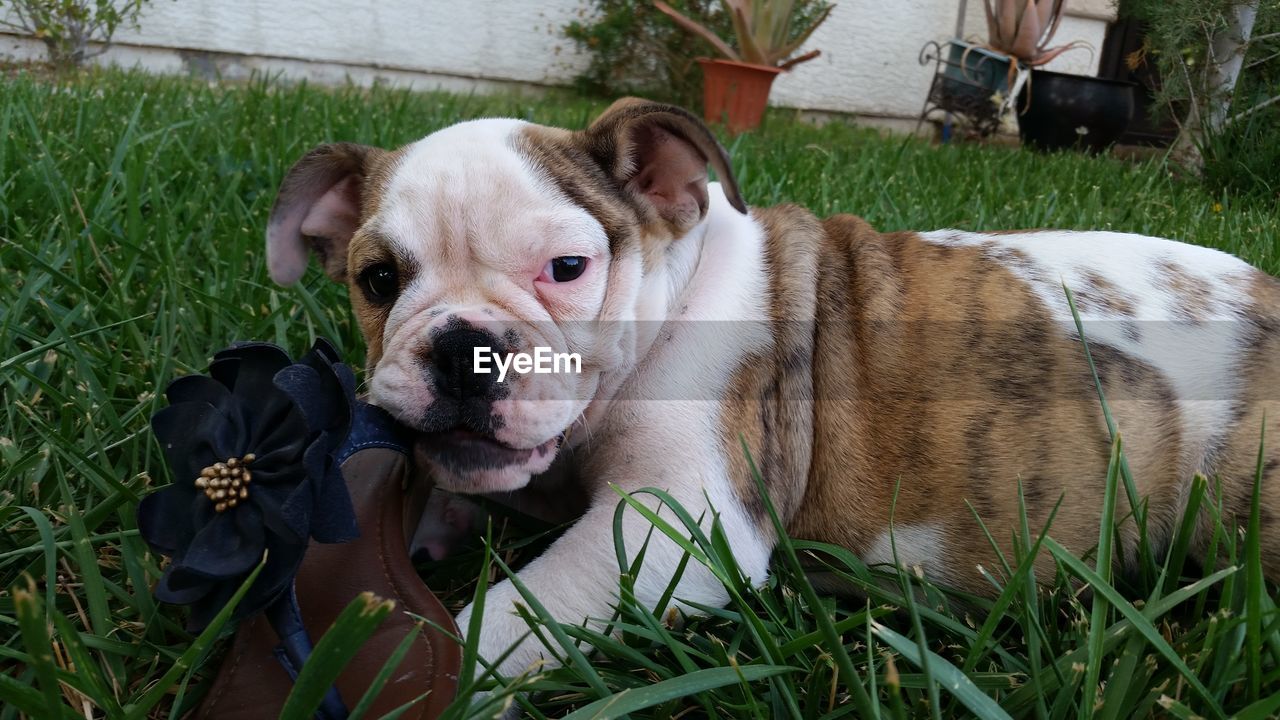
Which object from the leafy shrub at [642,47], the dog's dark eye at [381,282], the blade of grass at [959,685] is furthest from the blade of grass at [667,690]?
the leafy shrub at [642,47]

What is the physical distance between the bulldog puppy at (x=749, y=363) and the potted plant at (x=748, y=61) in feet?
20.1

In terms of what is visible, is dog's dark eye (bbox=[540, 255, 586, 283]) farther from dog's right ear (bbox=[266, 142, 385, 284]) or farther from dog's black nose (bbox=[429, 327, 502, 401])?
dog's right ear (bbox=[266, 142, 385, 284])

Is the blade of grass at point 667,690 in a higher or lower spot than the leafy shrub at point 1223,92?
lower

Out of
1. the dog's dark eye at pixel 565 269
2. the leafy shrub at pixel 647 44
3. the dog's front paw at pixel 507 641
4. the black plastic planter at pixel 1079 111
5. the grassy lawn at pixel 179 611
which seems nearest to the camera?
the grassy lawn at pixel 179 611

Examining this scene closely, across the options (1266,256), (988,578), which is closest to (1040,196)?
(1266,256)

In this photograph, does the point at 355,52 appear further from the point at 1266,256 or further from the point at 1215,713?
the point at 1215,713

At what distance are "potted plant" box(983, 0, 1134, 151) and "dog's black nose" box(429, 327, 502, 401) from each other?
7.29m

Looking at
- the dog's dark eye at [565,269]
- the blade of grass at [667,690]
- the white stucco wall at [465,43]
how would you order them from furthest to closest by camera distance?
the white stucco wall at [465,43]
the dog's dark eye at [565,269]
the blade of grass at [667,690]

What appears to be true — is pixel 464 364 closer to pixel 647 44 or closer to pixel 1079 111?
pixel 1079 111

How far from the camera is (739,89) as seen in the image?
823 cm

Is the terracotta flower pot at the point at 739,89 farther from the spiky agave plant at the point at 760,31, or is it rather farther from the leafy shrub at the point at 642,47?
the leafy shrub at the point at 642,47

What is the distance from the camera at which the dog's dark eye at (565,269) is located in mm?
1941

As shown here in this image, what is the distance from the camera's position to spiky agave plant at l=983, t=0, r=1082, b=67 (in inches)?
328

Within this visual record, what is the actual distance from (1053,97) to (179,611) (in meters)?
8.11
